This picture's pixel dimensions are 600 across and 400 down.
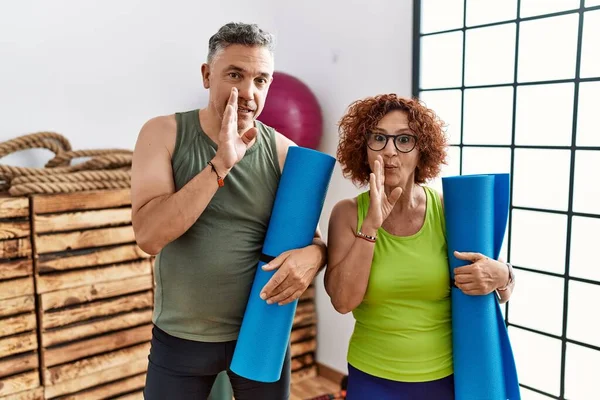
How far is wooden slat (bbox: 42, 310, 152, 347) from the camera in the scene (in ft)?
7.53

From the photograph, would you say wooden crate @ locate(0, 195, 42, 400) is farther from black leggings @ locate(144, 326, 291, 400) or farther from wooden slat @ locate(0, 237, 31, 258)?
black leggings @ locate(144, 326, 291, 400)

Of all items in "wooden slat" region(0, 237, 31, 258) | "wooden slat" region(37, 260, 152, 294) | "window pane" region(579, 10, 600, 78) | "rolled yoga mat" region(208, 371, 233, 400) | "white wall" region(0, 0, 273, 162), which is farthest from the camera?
"white wall" region(0, 0, 273, 162)

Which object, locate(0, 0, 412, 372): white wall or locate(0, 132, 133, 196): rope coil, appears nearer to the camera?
locate(0, 132, 133, 196): rope coil

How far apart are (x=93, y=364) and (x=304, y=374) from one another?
4.12 feet

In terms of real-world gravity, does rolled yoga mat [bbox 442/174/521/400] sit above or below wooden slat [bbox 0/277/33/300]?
above

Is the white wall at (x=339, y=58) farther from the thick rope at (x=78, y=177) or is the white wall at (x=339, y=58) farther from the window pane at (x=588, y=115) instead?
the thick rope at (x=78, y=177)

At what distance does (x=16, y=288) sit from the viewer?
219 centimetres

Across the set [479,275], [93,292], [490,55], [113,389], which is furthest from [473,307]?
[113,389]

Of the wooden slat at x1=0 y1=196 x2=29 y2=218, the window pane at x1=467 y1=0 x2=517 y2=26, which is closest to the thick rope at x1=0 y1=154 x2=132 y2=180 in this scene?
the wooden slat at x1=0 y1=196 x2=29 y2=218

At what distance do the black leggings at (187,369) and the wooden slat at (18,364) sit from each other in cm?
108

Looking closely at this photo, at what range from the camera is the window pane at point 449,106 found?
8.13 ft

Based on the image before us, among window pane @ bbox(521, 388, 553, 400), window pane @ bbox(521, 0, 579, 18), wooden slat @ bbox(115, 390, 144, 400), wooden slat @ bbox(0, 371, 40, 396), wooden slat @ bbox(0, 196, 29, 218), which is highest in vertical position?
window pane @ bbox(521, 0, 579, 18)

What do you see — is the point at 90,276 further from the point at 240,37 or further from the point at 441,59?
the point at 441,59

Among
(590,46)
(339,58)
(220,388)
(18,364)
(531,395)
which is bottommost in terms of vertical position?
(531,395)
